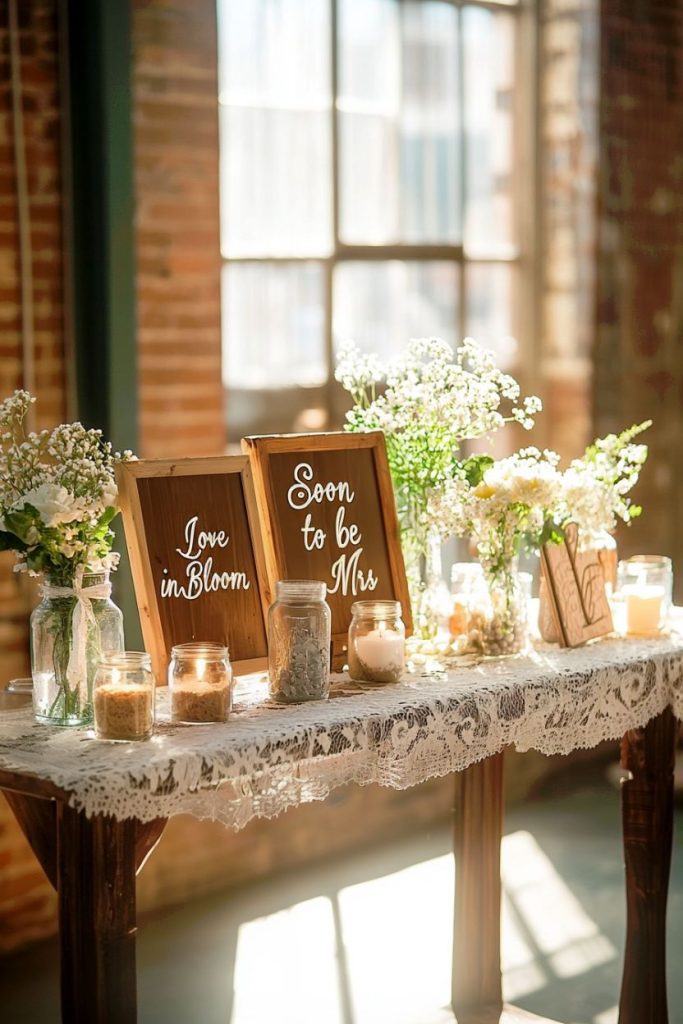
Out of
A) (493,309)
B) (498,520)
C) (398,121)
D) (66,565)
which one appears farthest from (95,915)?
(493,309)

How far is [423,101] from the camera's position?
4.85m

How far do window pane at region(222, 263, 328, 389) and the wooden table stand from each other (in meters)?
1.58

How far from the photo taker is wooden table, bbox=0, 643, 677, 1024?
221 cm

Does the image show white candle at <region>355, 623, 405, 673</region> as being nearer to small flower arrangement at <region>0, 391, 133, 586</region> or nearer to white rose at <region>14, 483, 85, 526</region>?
small flower arrangement at <region>0, 391, 133, 586</region>

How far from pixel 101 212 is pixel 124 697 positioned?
1.90 metres

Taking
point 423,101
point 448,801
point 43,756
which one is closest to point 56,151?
point 423,101

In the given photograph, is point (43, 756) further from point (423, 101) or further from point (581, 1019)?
point (423, 101)

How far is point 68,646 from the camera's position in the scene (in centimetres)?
246

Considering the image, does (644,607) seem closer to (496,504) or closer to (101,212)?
(496,504)

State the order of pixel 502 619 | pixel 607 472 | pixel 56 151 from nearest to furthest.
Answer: pixel 502 619
pixel 607 472
pixel 56 151

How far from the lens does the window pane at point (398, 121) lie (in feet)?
15.3

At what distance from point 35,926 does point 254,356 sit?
1.71 metres

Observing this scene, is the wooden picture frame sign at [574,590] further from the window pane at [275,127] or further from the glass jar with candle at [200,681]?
the window pane at [275,127]

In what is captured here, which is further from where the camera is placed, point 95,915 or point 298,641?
point 298,641
